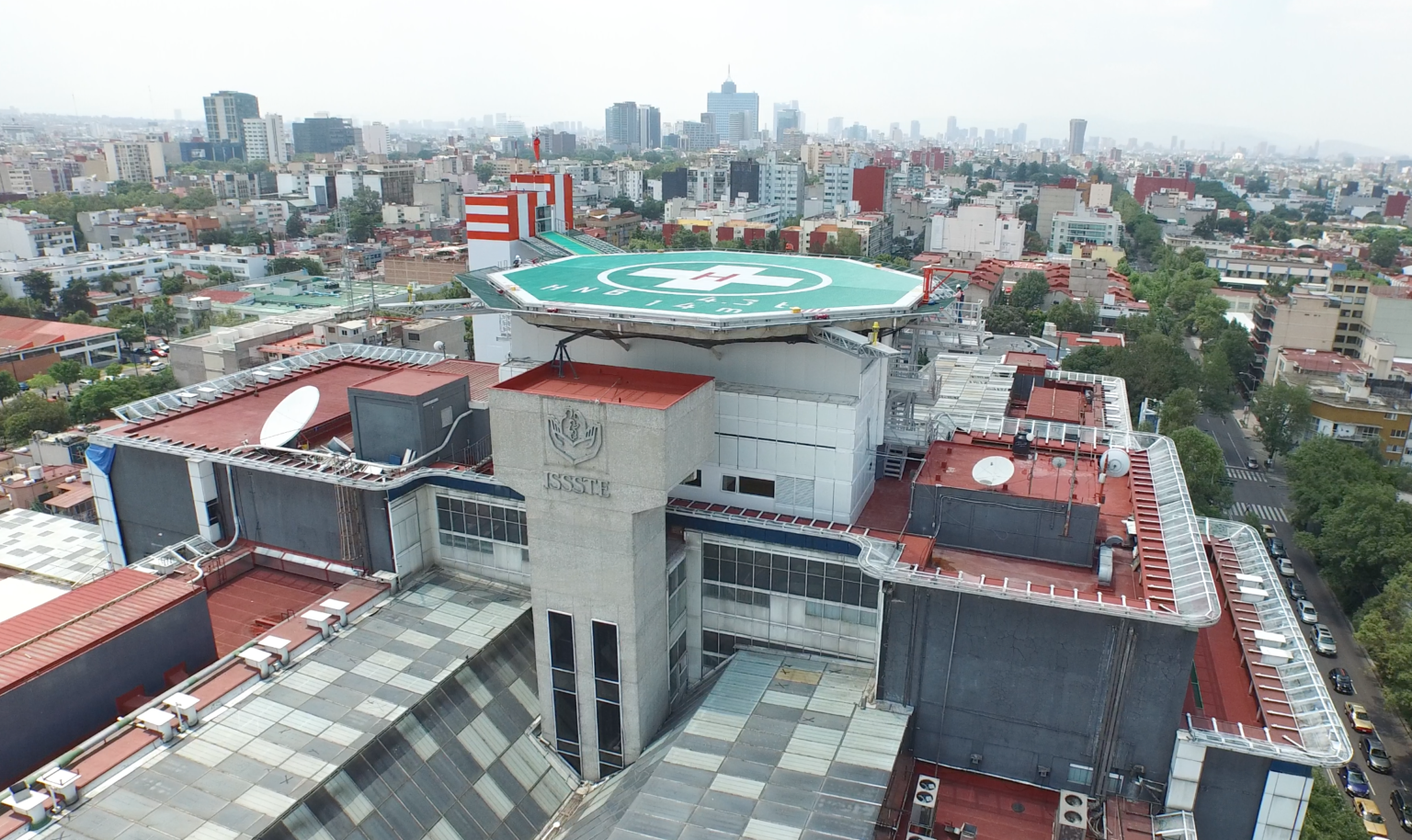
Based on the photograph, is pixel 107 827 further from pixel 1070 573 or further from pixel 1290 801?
pixel 1290 801

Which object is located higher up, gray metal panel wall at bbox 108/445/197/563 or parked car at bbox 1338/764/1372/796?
gray metal panel wall at bbox 108/445/197/563

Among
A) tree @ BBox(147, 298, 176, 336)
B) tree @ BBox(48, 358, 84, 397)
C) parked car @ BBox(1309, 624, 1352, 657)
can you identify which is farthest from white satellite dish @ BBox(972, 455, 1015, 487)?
tree @ BBox(147, 298, 176, 336)

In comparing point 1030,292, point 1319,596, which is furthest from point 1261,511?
point 1030,292

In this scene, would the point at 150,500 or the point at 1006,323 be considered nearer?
Answer: the point at 150,500

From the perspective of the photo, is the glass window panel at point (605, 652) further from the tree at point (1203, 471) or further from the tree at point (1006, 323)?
the tree at point (1006, 323)

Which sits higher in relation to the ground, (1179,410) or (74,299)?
(74,299)

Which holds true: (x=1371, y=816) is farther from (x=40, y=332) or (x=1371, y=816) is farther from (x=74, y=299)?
(x=74, y=299)

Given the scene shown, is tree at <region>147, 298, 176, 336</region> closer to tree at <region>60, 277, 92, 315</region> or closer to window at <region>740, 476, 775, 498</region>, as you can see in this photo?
tree at <region>60, 277, 92, 315</region>
